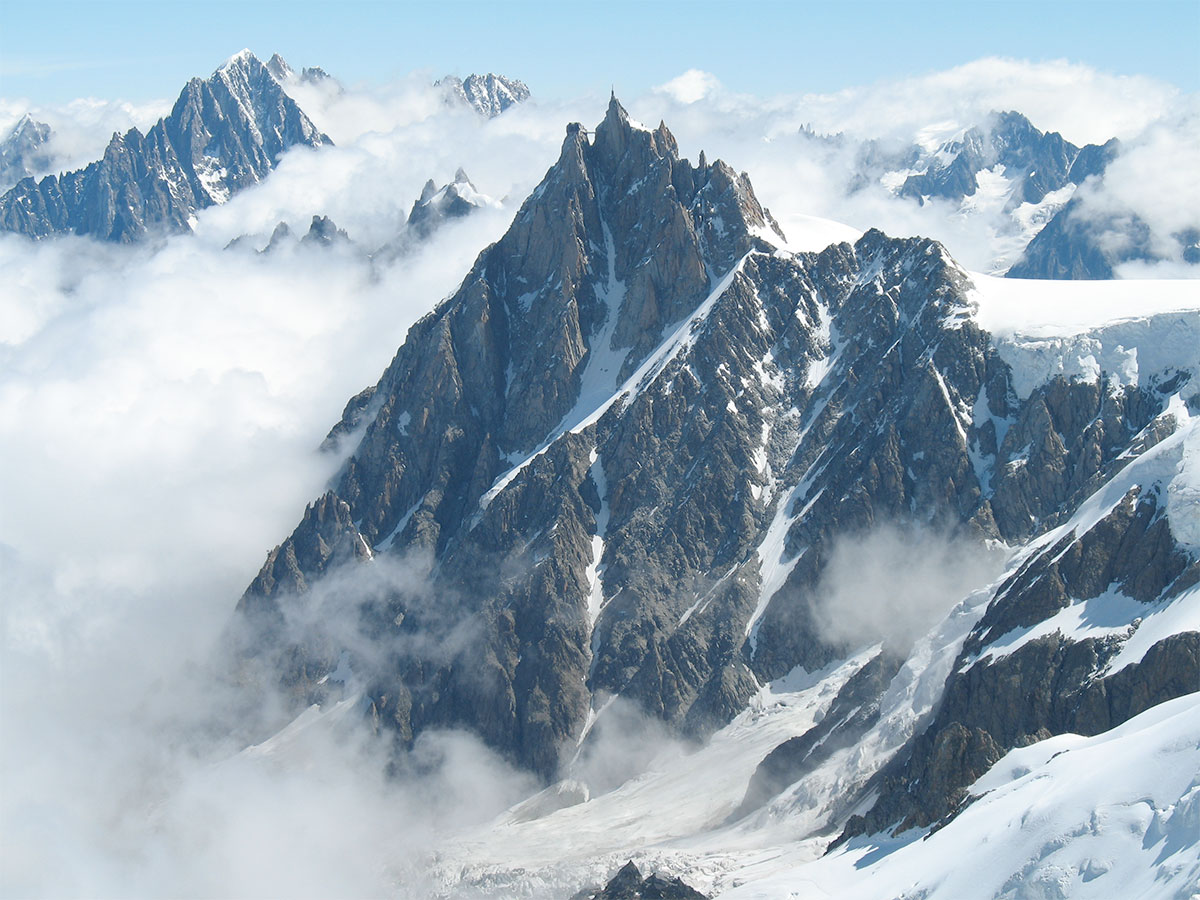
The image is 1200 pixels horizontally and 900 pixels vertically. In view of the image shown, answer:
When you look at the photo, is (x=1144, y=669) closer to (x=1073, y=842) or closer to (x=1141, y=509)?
(x=1141, y=509)

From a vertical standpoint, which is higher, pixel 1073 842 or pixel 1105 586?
pixel 1073 842

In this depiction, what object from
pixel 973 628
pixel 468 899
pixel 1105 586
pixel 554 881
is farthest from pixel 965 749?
pixel 468 899

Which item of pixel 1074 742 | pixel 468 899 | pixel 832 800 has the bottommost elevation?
pixel 468 899

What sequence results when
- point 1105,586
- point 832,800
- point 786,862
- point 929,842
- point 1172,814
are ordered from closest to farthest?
point 1172,814 < point 929,842 < point 1105,586 < point 786,862 < point 832,800

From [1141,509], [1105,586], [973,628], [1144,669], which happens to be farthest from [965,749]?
[973,628]

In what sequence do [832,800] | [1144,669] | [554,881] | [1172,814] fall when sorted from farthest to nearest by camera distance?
[554,881] → [832,800] → [1144,669] → [1172,814]

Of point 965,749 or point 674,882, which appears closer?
point 965,749

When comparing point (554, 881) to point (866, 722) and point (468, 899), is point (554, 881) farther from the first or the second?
point (866, 722)

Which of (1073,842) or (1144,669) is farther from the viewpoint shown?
(1144,669)

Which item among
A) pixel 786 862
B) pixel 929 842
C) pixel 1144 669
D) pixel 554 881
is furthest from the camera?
pixel 554 881
